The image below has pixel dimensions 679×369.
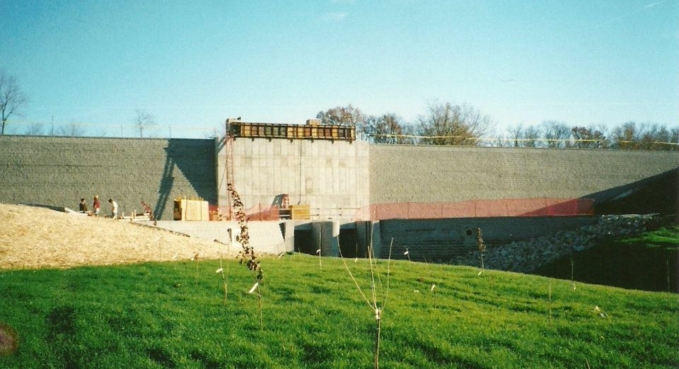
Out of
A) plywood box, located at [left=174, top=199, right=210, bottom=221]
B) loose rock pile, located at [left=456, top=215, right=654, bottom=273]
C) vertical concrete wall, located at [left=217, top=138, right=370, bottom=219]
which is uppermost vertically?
vertical concrete wall, located at [left=217, top=138, right=370, bottom=219]

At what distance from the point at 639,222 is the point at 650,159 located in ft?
84.0

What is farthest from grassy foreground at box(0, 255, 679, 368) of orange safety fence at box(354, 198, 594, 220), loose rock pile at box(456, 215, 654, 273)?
orange safety fence at box(354, 198, 594, 220)

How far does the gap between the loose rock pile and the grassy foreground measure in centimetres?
1528

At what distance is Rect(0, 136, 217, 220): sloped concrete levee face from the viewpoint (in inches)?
1320

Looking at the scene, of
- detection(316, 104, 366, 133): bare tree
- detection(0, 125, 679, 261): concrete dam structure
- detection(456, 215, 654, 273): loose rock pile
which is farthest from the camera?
detection(316, 104, 366, 133): bare tree

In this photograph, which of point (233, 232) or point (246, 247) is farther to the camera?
point (233, 232)

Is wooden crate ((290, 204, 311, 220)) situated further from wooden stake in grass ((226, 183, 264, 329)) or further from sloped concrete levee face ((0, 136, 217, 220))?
wooden stake in grass ((226, 183, 264, 329))

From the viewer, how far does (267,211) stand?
120 feet

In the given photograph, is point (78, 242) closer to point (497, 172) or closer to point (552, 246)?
point (552, 246)

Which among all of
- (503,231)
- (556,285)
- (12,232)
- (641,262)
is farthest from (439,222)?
(12,232)

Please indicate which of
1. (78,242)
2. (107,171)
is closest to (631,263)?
(78,242)

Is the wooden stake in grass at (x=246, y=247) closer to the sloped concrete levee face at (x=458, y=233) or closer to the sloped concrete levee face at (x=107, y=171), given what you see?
the sloped concrete levee face at (x=458, y=233)

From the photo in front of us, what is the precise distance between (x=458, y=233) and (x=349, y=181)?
10.9 m

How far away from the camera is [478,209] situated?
42.1 m
